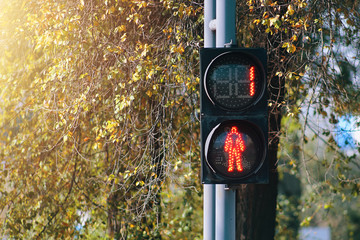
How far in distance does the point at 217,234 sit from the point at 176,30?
4.12 metres

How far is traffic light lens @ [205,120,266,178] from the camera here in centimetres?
448

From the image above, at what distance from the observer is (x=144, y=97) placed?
28.1ft

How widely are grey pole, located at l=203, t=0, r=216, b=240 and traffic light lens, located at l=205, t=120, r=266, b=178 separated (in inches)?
21.8

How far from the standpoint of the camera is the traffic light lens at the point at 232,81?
456 centimetres

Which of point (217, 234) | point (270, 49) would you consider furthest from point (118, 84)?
point (217, 234)

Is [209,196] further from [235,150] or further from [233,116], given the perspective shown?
[233,116]

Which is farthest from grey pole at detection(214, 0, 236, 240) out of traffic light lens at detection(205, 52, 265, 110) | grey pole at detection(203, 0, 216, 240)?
traffic light lens at detection(205, 52, 265, 110)

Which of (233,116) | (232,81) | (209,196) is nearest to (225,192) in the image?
(209,196)

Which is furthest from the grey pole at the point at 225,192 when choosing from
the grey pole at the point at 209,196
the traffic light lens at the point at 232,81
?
the traffic light lens at the point at 232,81

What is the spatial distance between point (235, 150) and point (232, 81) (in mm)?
520

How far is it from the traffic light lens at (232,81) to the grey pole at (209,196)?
27.5 inches

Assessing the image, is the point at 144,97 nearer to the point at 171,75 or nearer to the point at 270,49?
the point at 171,75

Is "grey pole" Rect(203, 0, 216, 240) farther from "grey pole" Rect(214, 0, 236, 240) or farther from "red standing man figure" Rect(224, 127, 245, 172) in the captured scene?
"red standing man figure" Rect(224, 127, 245, 172)

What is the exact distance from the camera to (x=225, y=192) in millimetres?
4816
